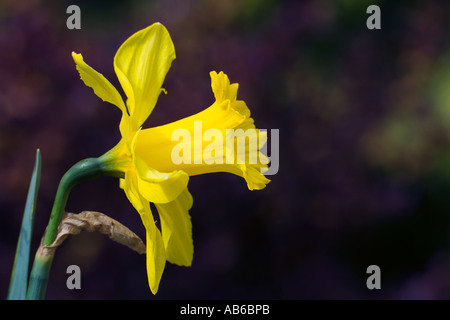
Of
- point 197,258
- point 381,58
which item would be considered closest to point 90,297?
point 197,258

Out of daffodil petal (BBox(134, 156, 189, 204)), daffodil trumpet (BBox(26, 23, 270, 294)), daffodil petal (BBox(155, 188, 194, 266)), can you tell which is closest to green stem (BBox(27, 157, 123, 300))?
daffodil trumpet (BBox(26, 23, 270, 294))

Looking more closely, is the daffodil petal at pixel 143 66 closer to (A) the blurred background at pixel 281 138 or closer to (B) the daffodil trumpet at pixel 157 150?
(B) the daffodil trumpet at pixel 157 150

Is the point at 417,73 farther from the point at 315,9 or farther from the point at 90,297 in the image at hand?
the point at 90,297

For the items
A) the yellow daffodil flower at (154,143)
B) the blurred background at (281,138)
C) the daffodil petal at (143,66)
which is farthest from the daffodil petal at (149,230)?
the blurred background at (281,138)

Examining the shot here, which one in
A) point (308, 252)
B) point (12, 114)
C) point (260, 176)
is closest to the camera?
point (260, 176)

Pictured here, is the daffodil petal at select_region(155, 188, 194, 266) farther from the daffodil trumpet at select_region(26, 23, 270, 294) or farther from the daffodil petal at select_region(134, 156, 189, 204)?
the daffodil petal at select_region(134, 156, 189, 204)

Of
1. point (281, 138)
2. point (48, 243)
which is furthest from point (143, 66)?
point (281, 138)

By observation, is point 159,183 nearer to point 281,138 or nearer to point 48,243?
point 48,243

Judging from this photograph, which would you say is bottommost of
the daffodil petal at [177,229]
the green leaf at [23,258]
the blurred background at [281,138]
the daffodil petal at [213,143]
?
the green leaf at [23,258]
